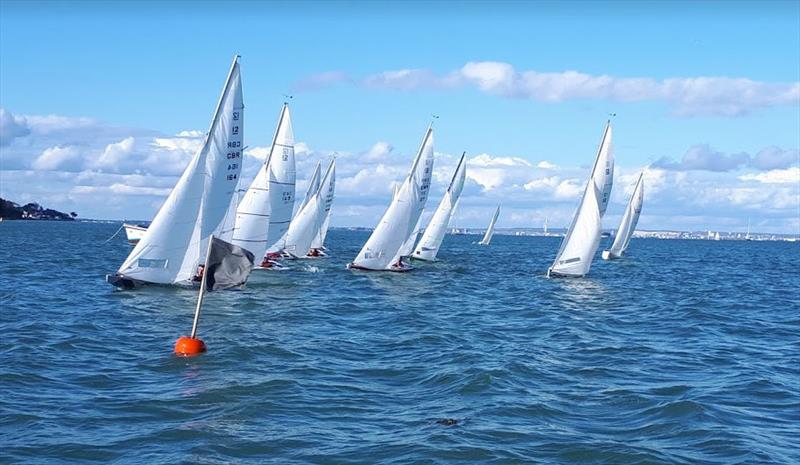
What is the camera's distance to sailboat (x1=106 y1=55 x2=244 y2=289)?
36.9 metres

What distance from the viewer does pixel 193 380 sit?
64.5 ft

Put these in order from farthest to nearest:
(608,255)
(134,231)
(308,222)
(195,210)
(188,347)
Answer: (134,231), (608,255), (308,222), (195,210), (188,347)

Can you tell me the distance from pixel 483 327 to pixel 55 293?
62.9 ft

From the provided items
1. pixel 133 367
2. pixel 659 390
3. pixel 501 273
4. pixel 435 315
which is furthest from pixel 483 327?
pixel 501 273

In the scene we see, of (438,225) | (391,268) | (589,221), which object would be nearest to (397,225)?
(391,268)

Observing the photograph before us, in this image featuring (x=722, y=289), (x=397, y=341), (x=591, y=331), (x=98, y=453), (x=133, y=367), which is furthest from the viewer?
(x=722, y=289)

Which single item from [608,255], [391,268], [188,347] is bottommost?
[188,347]

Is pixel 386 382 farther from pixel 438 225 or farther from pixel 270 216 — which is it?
pixel 438 225

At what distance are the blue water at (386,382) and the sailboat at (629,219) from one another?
5629 centimetres

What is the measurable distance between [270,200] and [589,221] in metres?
20.2

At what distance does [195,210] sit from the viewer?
123 ft

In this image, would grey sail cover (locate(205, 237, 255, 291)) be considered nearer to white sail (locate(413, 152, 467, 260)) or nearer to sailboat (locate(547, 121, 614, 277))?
sailboat (locate(547, 121, 614, 277))

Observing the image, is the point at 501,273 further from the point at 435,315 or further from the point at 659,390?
the point at 659,390

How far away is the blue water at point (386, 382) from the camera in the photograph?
1514 cm
